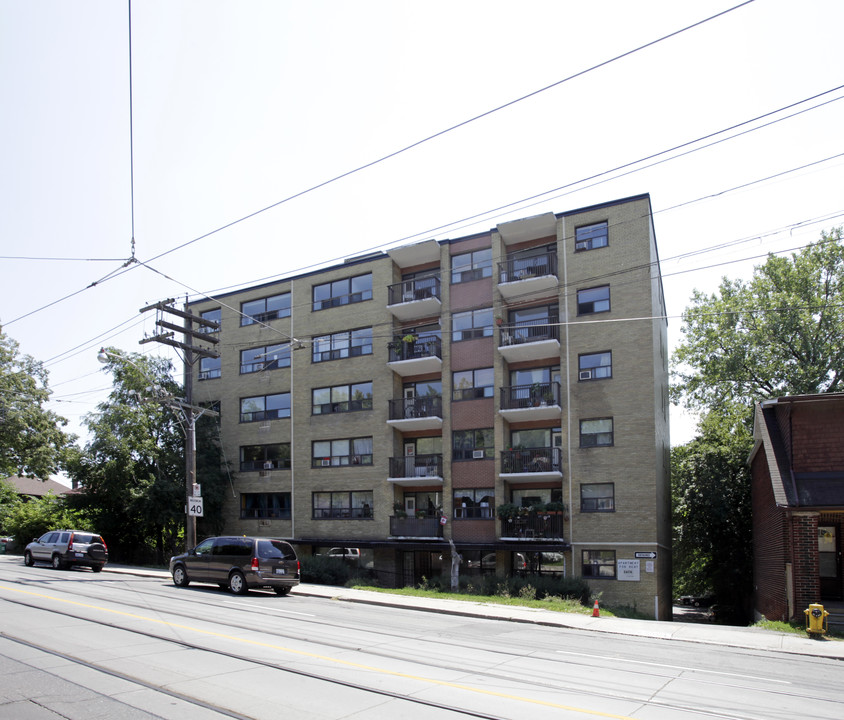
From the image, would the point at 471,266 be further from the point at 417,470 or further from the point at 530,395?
the point at 417,470

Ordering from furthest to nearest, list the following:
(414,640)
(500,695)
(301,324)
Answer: (301,324)
(414,640)
(500,695)

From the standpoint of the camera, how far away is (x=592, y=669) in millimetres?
10695

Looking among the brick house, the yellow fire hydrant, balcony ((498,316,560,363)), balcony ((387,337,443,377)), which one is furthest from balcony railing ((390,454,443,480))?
the yellow fire hydrant

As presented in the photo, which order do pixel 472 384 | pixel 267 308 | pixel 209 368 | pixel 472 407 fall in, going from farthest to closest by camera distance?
pixel 209 368
pixel 267 308
pixel 472 384
pixel 472 407

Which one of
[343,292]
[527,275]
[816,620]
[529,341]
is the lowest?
[816,620]

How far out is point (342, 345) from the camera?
34.1m

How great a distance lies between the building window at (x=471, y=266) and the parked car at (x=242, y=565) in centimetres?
1471

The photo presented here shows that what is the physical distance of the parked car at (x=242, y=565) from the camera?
21062 mm

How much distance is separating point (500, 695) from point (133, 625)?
8.38 m

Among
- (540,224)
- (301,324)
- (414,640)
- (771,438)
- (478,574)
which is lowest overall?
(478,574)

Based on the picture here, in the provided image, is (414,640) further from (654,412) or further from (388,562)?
(388,562)

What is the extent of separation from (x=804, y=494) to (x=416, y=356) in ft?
58.5

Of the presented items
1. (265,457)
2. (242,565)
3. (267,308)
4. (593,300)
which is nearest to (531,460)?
(593,300)

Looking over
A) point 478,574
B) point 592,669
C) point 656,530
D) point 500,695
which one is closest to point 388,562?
point 478,574
